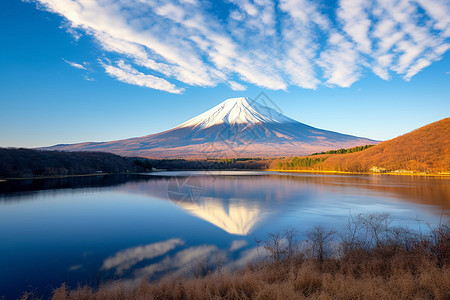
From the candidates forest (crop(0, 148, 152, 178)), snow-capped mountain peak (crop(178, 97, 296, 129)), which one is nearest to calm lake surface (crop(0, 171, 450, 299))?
forest (crop(0, 148, 152, 178))

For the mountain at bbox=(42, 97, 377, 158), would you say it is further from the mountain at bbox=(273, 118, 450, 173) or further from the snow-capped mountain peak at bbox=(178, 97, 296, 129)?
the mountain at bbox=(273, 118, 450, 173)

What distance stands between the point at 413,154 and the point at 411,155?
0.34 meters

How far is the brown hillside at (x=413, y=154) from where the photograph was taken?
42.0 metres

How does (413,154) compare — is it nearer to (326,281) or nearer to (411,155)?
(411,155)

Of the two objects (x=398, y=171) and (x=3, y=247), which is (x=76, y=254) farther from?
(x=398, y=171)

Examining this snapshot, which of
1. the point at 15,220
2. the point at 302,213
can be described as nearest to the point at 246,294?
the point at 302,213

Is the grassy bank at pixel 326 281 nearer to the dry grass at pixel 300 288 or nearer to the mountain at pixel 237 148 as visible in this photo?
the dry grass at pixel 300 288

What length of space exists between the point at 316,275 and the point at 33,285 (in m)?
5.86

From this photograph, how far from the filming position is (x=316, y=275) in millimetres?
4895

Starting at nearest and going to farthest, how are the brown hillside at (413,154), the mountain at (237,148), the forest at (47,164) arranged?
the forest at (47,164) < the brown hillside at (413,154) < the mountain at (237,148)

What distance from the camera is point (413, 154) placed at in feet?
150

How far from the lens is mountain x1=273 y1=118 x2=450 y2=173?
42.1 m

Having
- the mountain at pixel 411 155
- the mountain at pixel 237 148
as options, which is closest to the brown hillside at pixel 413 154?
the mountain at pixel 411 155

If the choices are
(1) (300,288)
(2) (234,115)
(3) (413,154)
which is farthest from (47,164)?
(2) (234,115)
